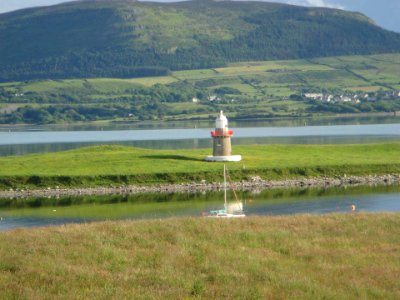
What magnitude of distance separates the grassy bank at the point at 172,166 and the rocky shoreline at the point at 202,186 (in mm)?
1094

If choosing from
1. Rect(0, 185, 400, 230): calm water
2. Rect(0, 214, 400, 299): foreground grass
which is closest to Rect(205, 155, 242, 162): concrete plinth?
Rect(0, 185, 400, 230): calm water

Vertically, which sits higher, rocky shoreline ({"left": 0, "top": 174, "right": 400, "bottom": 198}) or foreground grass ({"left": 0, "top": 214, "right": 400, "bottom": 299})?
foreground grass ({"left": 0, "top": 214, "right": 400, "bottom": 299})

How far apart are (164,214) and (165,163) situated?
25308mm

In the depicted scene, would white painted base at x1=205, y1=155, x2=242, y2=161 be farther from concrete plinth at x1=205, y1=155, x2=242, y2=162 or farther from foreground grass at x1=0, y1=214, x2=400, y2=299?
foreground grass at x1=0, y1=214, x2=400, y2=299

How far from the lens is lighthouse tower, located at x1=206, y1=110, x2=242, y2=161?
8069cm

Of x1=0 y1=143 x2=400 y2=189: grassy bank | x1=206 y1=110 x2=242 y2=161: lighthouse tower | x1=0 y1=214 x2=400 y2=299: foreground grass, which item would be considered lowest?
x1=0 y1=143 x2=400 y2=189: grassy bank

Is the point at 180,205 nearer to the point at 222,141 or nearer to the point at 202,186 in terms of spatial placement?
the point at 202,186

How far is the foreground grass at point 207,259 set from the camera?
26312 millimetres

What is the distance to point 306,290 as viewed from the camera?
86.3ft

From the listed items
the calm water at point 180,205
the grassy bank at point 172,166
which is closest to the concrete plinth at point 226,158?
the grassy bank at point 172,166

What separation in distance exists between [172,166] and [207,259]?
51830 millimetres

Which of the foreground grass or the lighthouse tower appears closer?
the foreground grass

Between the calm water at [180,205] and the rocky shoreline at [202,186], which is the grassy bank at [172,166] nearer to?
the rocky shoreline at [202,186]

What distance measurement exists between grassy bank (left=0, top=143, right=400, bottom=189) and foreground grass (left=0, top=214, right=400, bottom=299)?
4167 centimetres
